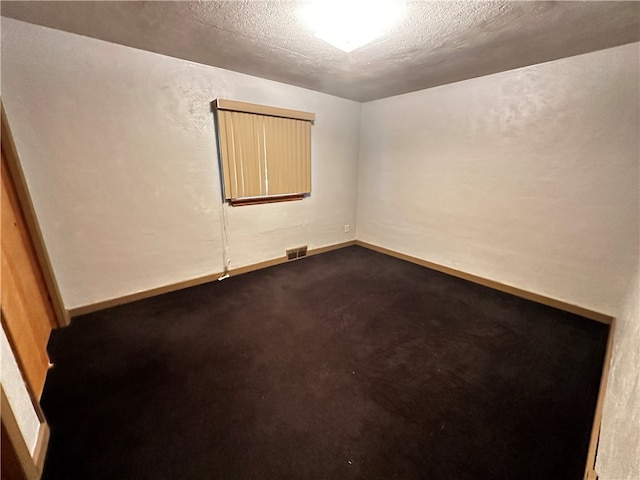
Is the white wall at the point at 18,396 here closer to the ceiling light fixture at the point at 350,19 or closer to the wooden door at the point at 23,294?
the wooden door at the point at 23,294

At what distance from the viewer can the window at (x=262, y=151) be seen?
9.24ft

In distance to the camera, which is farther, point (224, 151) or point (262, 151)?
point (262, 151)

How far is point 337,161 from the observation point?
3.94m

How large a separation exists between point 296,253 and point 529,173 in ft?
8.92

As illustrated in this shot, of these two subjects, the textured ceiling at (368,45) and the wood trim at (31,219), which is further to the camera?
the wood trim at (31,219)

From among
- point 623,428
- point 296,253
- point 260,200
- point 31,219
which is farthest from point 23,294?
point 623,428

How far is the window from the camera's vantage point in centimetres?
282

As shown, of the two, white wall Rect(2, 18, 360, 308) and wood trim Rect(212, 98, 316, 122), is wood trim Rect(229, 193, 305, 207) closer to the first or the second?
white wall Rect(2, 18, 360, 308)

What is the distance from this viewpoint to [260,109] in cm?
295

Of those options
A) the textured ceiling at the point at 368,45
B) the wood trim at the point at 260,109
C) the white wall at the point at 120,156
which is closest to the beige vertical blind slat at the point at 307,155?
the wood trim at the point at 260,109

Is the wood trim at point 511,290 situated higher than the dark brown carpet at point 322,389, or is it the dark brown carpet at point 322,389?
the wood trim at point 511,290

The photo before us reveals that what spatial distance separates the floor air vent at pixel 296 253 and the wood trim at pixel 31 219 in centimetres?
226

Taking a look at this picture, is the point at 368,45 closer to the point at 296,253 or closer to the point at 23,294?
the point at 296,253

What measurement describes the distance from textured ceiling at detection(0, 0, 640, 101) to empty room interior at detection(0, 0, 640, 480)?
0.8 inches
